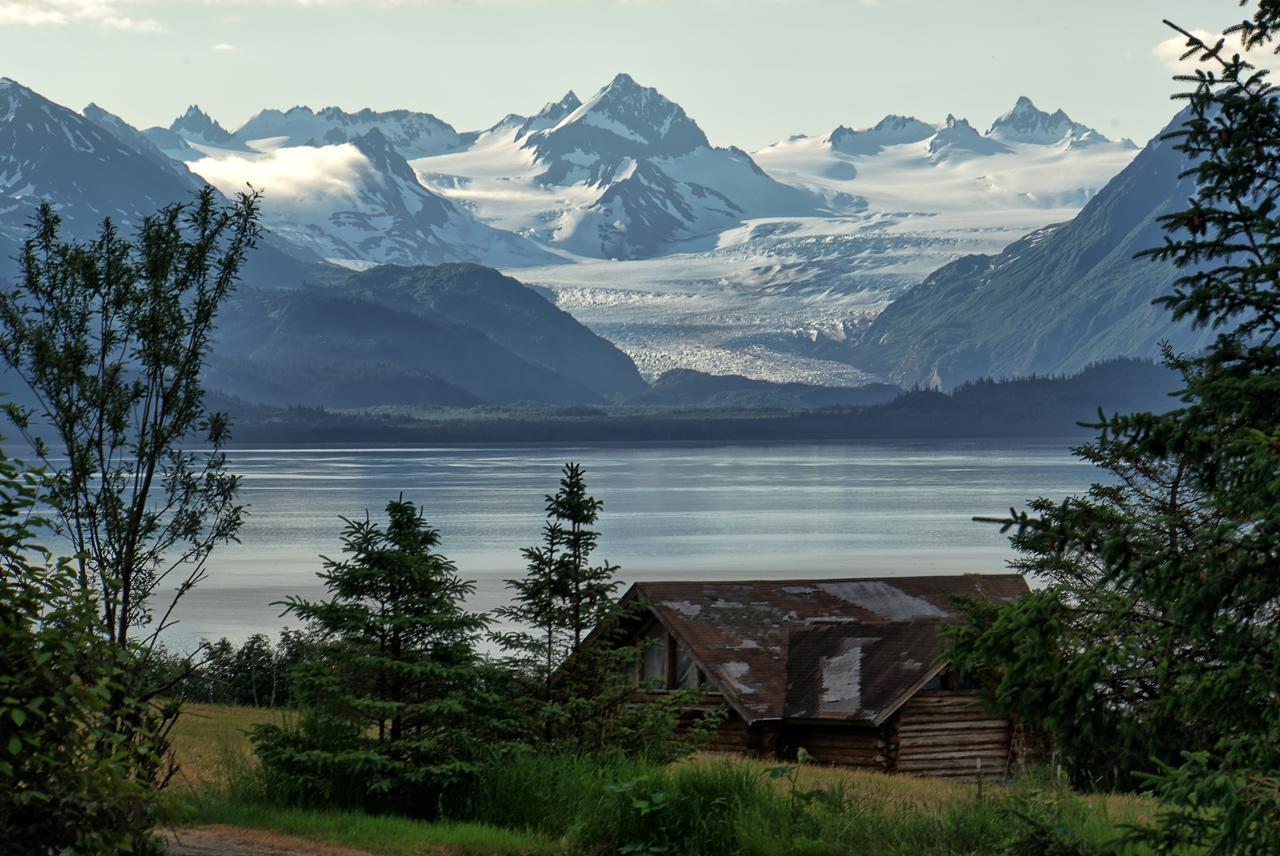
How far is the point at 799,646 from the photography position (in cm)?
3903

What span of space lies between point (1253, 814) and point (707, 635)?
98.4 ft

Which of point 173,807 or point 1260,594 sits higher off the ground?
point 1260,594

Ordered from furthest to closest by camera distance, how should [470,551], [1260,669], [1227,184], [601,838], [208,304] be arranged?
[470,551]
[208,304]
[601,838]
[1227,184]
[1260,669]

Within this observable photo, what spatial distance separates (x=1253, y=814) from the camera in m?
8.73

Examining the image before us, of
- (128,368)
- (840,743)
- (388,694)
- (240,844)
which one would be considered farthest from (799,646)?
(240,844)

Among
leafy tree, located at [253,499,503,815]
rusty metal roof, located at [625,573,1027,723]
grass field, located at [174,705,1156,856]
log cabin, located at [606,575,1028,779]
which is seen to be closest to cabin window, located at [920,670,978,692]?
log cabin, located at [606,575,1028,779]

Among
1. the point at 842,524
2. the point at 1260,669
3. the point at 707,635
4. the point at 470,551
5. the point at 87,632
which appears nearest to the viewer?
the point at 87,632

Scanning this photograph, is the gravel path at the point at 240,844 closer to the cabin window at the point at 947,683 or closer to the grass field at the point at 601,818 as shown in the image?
the grass field at the point at 601,818

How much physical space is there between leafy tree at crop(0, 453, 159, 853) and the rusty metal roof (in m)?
25.4

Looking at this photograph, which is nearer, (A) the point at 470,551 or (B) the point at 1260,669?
(B) the point at 1260,669

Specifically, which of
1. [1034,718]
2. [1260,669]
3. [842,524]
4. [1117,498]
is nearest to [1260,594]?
[1260,669]

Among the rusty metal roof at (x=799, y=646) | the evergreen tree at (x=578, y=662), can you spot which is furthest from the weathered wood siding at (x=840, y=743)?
the evergreen tree at (x=578, y=662)

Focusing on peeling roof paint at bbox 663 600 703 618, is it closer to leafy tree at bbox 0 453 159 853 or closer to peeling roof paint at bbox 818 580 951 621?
peeling roof paint at bbox 818 580 951 621

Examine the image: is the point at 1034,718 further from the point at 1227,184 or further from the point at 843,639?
the point at 843,639
